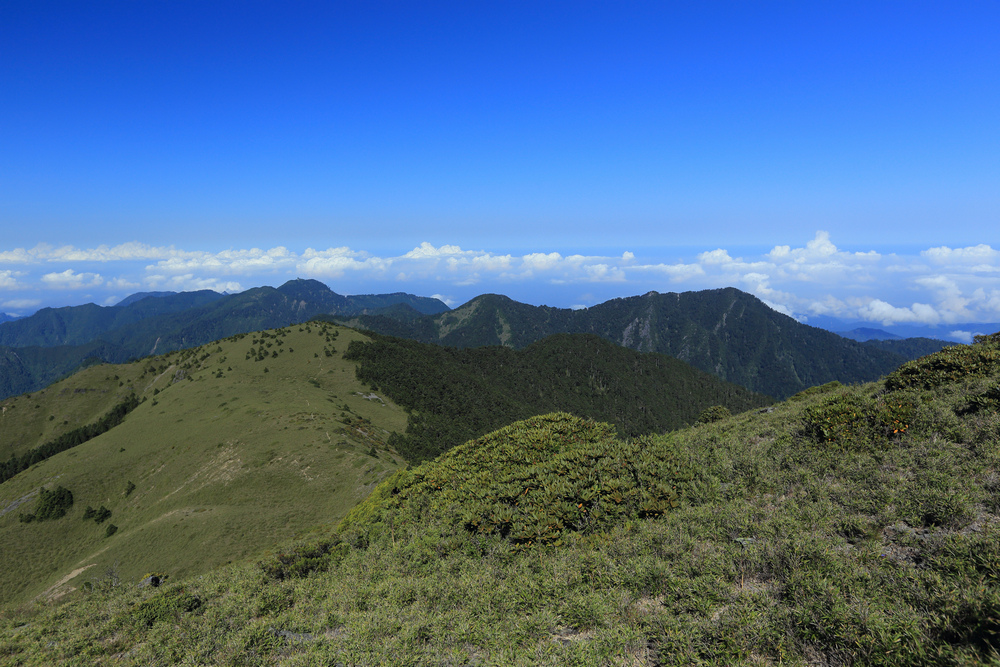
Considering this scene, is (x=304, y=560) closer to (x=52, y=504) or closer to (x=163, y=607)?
(x=163, y=607)

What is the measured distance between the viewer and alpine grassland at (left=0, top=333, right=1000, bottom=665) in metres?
7.19

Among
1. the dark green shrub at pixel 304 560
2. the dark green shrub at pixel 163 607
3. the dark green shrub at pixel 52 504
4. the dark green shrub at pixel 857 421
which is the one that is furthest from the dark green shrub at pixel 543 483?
the dark green shrub at pixel 52 504

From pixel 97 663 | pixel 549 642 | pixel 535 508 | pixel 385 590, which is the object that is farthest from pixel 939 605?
pixel 97 663

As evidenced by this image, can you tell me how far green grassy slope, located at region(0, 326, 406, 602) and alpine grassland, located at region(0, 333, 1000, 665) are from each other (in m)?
26.2

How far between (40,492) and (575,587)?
93005 mm

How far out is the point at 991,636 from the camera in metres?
5.77

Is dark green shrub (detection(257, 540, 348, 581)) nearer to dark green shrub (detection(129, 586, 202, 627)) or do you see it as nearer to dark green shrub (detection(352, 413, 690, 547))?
dark green shrub (detection(129, 586, 202, 627))

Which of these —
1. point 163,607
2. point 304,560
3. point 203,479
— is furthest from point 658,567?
point 203,479

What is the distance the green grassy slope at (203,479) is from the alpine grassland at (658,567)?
2621cm

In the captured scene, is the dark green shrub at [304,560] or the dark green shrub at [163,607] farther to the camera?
the dark green shrub at [304,560]

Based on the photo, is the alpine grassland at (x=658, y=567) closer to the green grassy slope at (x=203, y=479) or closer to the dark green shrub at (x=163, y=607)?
the dark green shrub at (x=163, y=607)

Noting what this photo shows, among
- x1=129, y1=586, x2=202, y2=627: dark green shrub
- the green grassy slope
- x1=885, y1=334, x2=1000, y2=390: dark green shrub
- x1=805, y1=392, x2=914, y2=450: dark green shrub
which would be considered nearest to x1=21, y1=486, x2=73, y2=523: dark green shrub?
the green grassy slope

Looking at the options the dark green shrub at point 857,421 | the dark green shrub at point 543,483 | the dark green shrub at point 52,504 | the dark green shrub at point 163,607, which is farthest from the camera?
the dark green shrub at point 52,504

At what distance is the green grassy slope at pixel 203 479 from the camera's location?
39.0 meters
